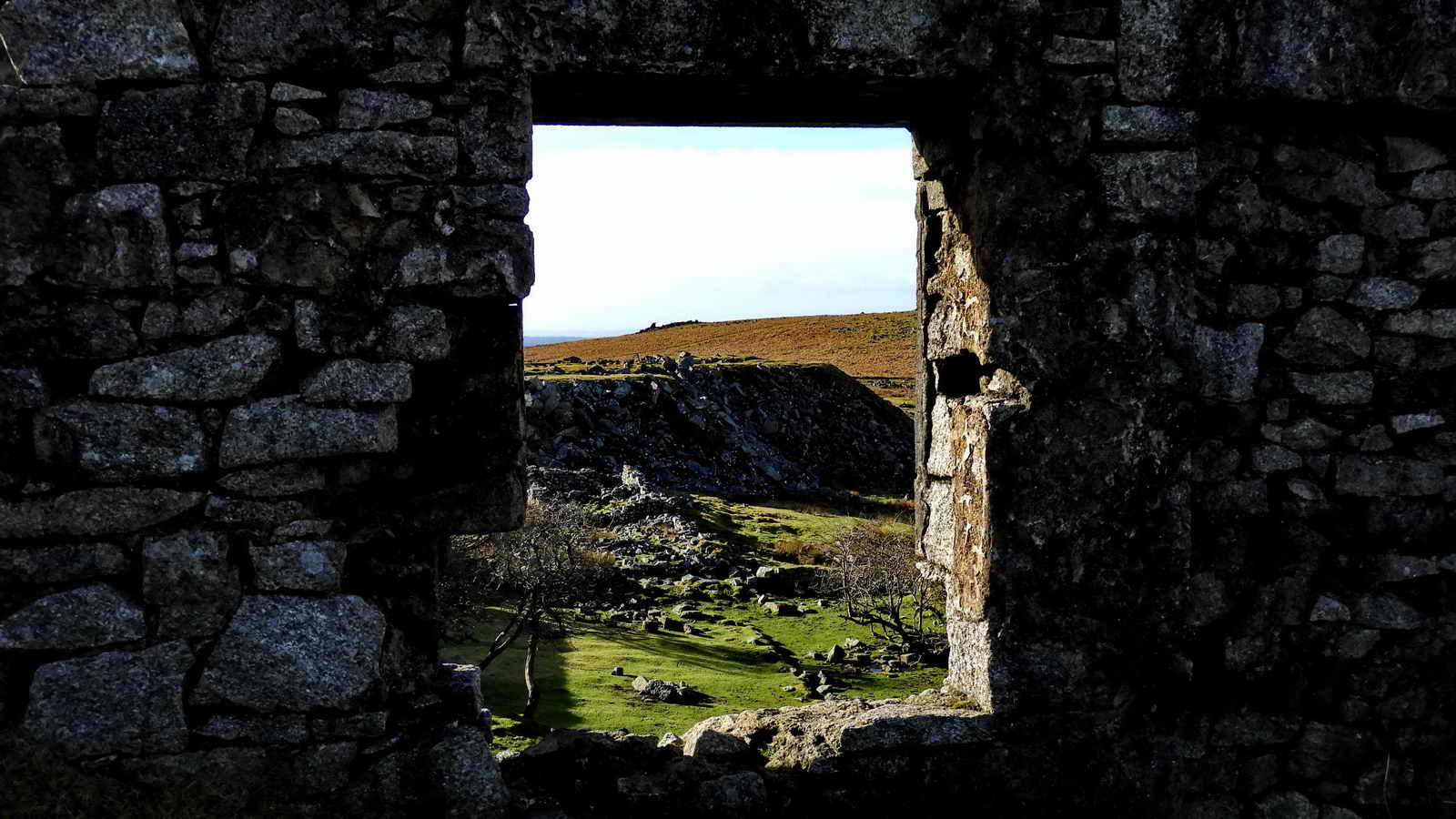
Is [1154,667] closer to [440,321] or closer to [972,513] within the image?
[972,513]

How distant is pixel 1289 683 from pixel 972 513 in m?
1.57

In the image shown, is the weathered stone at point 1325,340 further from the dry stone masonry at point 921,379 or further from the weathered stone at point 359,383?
the weathered stone at point 359,383

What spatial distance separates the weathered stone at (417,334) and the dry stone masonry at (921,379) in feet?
0.05

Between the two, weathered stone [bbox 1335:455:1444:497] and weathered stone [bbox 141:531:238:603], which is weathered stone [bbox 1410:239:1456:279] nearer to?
weathered stone [bbox 1335:455:1444:497]

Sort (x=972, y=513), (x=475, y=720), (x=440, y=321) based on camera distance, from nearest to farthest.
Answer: (x=440, y=321), (x=475, y=720), (x=972, y=513)

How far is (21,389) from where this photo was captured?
316 cm

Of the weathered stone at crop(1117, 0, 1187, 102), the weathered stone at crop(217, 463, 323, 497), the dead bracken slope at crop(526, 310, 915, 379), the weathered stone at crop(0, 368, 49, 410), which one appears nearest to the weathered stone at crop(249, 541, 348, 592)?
the weathered stone at crop(217, 463, 323, 497)

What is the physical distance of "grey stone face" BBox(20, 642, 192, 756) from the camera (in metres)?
3.19

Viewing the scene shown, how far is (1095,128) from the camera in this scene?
12.3 feet

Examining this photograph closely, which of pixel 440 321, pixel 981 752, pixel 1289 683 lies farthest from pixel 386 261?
pixel 1289 683

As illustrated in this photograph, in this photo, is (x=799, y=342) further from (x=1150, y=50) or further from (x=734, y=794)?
(x=734, y=794)

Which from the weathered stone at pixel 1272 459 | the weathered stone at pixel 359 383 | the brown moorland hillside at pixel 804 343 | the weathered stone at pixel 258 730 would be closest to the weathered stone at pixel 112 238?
the weathered stone at pixel 359 383

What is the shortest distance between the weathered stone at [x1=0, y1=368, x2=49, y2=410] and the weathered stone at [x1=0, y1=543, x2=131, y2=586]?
447 mm

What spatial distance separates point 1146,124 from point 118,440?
3634 mm
